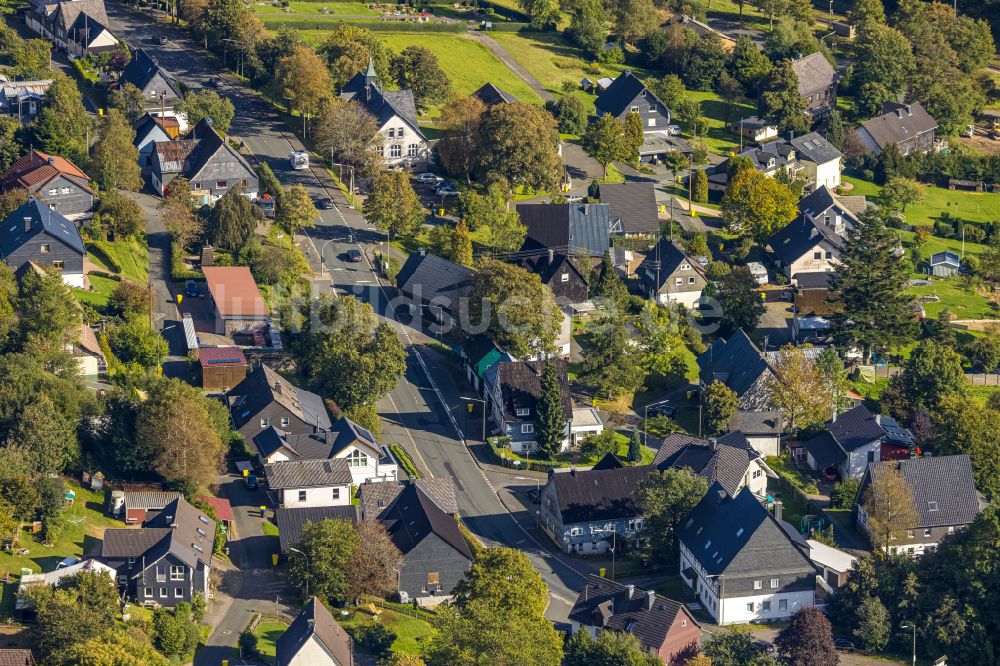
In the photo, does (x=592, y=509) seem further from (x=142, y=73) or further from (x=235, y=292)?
(x=142, y=73)

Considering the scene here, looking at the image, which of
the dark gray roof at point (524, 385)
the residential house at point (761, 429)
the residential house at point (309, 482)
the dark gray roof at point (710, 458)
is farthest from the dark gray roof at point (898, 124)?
the residential house at point (309, 482)

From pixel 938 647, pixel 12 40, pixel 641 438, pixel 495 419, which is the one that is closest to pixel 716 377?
pixel 641 438

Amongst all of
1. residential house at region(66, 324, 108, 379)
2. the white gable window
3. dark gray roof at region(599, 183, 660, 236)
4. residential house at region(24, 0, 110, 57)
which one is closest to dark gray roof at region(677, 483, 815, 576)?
the white gable window

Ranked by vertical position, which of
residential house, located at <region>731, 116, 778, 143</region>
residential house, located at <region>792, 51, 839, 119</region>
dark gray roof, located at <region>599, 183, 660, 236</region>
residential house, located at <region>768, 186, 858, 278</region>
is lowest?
residential house, located at <region>731, 116, 778, 143</region>

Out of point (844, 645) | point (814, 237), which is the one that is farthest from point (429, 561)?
point (814, 237)

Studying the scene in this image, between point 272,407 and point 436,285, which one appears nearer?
point 272,407

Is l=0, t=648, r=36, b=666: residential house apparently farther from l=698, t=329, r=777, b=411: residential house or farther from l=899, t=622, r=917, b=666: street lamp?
l=698, t=329, r=777, b=411: residential house

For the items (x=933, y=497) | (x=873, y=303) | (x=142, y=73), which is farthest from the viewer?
(x=142, y=73)

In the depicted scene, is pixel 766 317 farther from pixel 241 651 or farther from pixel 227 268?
pixel 241 651
